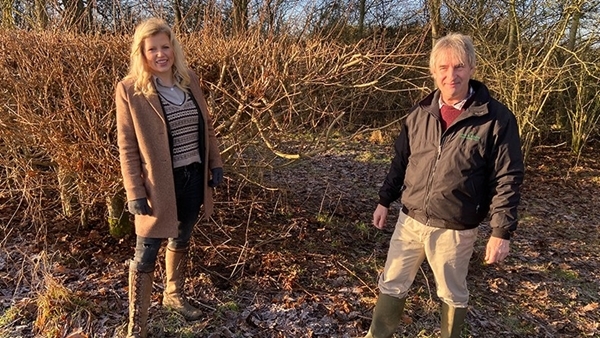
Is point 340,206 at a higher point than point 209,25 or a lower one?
lower

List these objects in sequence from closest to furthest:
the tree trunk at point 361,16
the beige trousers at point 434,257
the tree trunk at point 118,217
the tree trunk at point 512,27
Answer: the beige trousers at point 434,257, the tree trunk at point 118,217, the tree trunk at point 512,27, the tree trunk at point 361,16

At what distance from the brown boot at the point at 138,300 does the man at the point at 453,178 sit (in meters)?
1.47

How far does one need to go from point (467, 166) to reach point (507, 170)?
190 millimetres

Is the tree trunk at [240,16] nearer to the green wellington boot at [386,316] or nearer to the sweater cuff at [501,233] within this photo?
the green wellington boot at [386,316]

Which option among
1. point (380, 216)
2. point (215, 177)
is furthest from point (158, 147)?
point (380, 216)

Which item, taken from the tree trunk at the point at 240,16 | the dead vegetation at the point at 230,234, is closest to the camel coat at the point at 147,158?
the dead vegetation at the point at 230,234

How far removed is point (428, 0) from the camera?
360 inches

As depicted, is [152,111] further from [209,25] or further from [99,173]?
[209,25]

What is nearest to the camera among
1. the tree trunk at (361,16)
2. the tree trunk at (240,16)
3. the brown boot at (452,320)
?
the brown boot at (452,320)

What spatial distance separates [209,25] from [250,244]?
6.55 feet

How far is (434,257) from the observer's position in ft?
8.61

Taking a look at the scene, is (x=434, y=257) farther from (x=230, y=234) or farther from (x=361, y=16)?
(x=361, y=16)

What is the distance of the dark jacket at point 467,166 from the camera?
91.1 inches

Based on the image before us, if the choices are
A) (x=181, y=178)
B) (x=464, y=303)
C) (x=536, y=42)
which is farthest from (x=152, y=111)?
(x=536, y=42)
